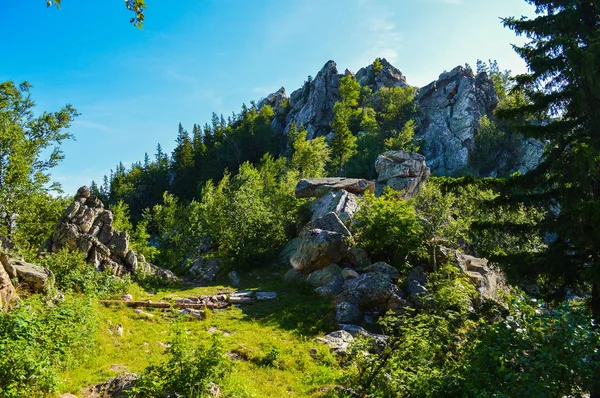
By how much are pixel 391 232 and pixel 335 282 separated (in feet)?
15.6

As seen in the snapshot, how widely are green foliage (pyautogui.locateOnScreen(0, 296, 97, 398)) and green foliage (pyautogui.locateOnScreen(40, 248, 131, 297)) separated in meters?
6.12

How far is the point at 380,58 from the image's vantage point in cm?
11025

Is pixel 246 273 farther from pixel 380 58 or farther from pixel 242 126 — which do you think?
pixel 380 58

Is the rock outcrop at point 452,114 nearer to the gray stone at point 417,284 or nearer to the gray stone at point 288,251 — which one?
the gray stone at point 288,251

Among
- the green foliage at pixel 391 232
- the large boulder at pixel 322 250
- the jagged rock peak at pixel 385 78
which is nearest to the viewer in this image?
the green foliage at pixel 391 232

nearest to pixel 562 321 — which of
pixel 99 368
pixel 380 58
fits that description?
pixel 99 368

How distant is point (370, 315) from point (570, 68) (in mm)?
13187

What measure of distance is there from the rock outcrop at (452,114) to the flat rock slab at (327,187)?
36589 mm

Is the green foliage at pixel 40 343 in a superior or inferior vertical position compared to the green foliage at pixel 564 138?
inferior

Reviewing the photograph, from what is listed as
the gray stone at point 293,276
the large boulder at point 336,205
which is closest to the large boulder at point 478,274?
the gray stone at point 293,276

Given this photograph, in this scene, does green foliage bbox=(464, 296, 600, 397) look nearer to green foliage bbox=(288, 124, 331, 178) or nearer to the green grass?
the green grass

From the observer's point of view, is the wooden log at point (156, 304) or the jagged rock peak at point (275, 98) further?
the jagged rock peak at point (275, 98)

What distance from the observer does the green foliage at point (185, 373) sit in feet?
25.0

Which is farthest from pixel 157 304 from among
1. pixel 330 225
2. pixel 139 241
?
pixel 139 241
